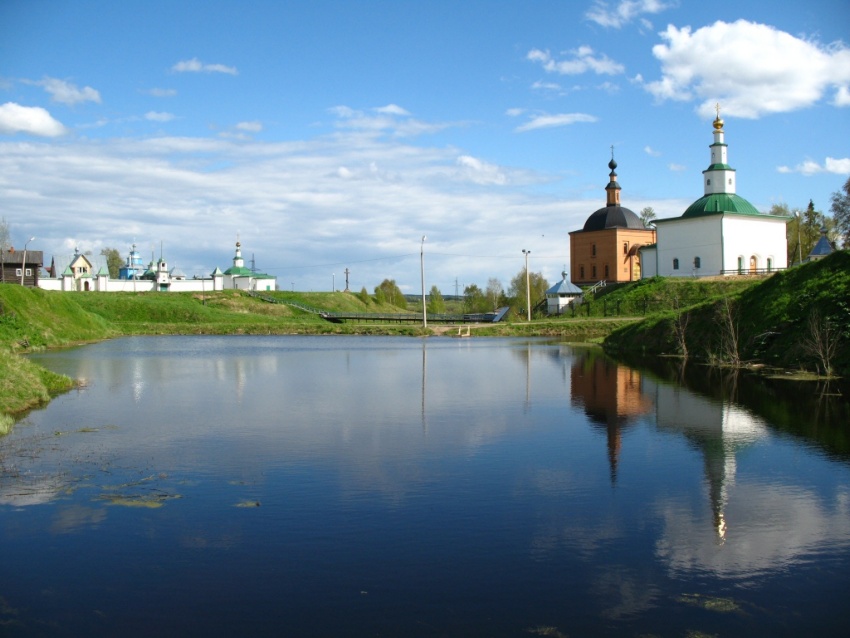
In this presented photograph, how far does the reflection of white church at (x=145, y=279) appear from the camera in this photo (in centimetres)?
9156

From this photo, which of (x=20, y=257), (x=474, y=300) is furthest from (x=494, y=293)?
(x=20, y=257)

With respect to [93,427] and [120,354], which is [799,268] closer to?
[93,427]

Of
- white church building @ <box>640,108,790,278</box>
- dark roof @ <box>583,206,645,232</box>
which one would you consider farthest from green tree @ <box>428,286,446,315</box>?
white church building @ <box>640,108,790,278</box>

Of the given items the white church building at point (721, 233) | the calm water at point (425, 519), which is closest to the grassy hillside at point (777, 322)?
the calm water at point (425, 519)

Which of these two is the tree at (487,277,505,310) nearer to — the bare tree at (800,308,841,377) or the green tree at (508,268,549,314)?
the green tree at (508,268,549,314)

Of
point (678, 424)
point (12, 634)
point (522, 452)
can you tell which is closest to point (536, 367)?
point (678, 424)

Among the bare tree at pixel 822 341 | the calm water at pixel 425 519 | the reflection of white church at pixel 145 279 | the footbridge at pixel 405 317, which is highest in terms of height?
the reflection of white church at pixel 145 279

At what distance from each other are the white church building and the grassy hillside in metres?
22.3

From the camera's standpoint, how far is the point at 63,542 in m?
9.14

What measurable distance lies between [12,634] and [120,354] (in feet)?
106

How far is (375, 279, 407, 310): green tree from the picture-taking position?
376 feet

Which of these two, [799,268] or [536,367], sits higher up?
[799,268]

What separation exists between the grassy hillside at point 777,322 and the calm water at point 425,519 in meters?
6.55

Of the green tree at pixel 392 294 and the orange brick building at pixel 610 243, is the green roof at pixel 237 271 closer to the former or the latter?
the green tree at pixel 392 294
